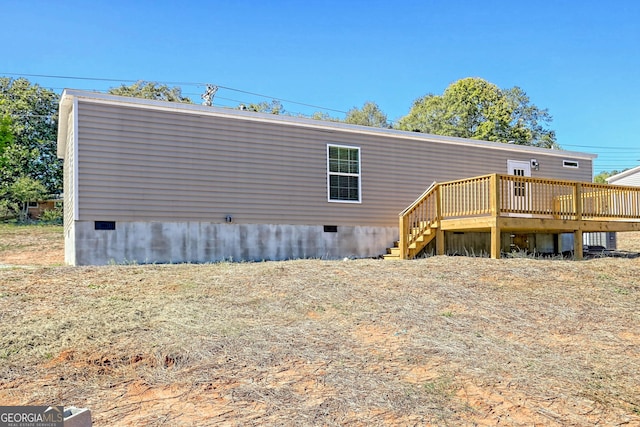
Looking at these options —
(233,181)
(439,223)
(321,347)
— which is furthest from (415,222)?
(321,347)

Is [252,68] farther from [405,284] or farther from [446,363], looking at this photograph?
[446,363]

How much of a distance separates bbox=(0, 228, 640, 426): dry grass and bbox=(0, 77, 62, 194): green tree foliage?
805 inches

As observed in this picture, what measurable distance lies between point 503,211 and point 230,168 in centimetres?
573

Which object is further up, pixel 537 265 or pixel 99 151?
pixel 99 151

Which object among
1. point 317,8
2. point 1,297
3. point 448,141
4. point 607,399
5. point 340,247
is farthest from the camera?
point 317,8

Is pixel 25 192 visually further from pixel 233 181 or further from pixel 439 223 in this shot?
pixel 439 223

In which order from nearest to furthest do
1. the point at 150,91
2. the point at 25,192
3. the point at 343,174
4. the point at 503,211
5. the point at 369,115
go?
the point at 503,211 → the point at 343,174 → the point at 25,192 → the point at 150,91 → the point at 369,115

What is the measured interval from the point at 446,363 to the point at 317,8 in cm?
1475

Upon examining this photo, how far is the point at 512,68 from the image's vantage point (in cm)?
3072

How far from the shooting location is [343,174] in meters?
12.0

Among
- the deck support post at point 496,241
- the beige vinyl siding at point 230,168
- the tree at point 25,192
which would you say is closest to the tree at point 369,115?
the tree at point 25,192

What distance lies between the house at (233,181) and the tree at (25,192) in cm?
1182

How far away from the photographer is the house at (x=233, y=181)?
9.54m

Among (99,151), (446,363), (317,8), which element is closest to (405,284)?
(446,363)
